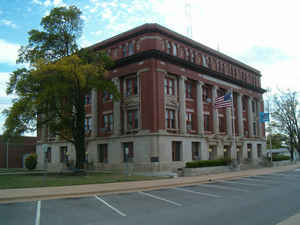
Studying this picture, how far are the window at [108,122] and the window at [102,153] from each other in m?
2.32

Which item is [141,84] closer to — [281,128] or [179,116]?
[179,116]

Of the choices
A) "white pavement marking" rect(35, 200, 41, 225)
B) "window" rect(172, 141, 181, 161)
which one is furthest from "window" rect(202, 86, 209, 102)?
"white pavement marking" rect(35, 200, 41, 225)

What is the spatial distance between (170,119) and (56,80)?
13921 mm

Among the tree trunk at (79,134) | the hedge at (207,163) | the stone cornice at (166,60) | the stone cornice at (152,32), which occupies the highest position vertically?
the stone cornice at (152,32)

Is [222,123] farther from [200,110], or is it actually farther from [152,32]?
[152,32]

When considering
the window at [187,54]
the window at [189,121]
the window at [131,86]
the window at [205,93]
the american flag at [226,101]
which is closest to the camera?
the american flag at [226,101]

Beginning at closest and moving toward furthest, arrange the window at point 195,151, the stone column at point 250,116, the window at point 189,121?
the window at point 189,121, the window at point 195,151, the stone column at point 250,116

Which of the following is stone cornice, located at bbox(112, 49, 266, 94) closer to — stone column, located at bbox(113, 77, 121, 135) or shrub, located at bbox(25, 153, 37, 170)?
stone column, located at bbox(113, 77, 121, 135)

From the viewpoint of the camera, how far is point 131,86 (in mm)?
37719

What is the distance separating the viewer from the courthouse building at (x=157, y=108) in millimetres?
34562

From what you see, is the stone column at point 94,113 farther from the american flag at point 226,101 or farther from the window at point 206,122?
the american flag at point 226,101

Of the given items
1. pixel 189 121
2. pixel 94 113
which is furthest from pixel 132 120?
pixel 189 121

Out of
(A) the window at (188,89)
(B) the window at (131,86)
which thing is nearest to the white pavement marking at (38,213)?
(B) the window at (131,86)

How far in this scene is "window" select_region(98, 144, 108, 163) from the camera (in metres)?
39.9
